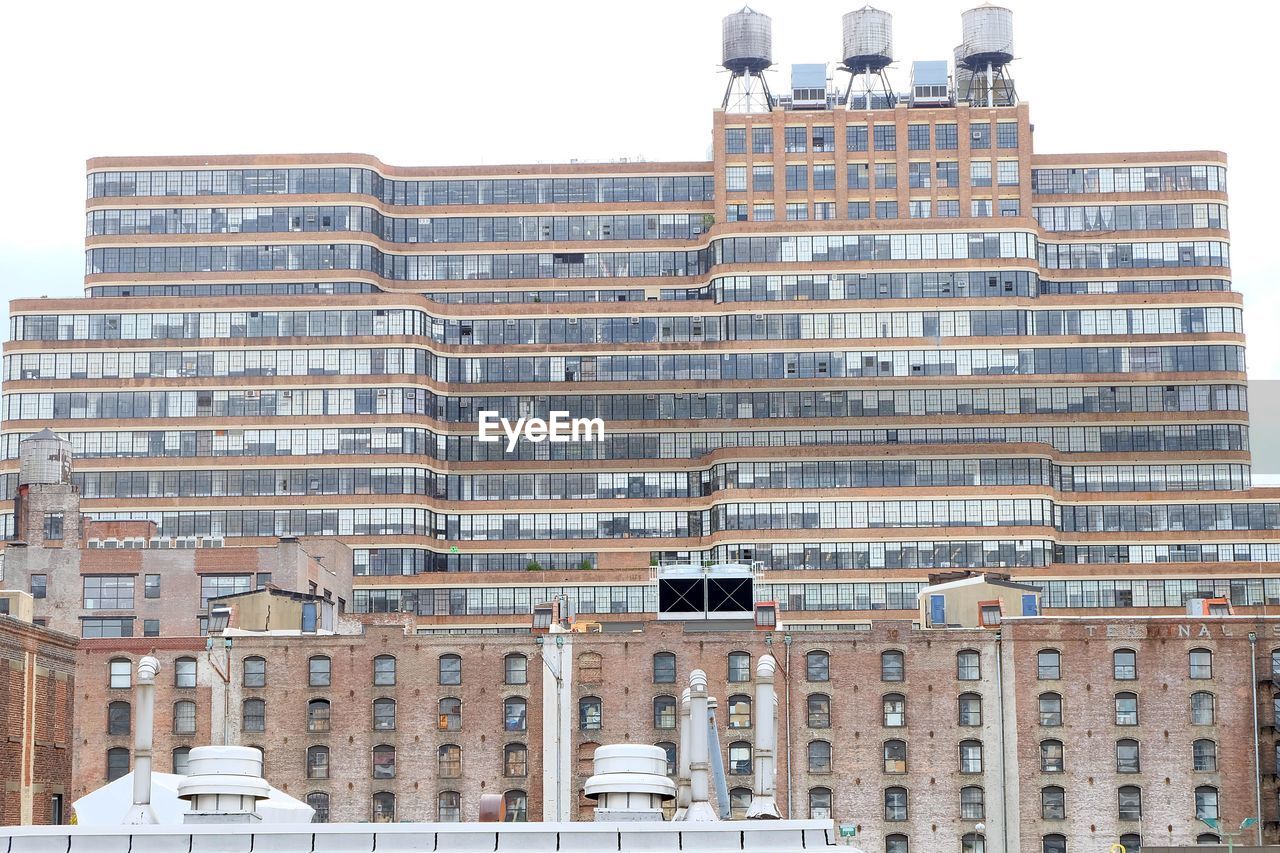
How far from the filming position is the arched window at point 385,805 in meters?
136

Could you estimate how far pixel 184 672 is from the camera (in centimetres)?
13538

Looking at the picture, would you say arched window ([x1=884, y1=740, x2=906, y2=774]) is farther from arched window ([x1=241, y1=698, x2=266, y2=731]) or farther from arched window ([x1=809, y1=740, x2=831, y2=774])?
arched window ([x1=241, y1=698, x2=266, y2=731])

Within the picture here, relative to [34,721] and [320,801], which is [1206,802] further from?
[34,721]

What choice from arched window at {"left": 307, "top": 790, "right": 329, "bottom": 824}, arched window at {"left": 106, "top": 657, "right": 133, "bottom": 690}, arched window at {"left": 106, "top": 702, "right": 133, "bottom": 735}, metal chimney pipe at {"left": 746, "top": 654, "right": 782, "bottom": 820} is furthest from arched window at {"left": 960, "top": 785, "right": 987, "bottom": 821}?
metal chimney pipe at {"left": 746, "top": 654, "right": 782, "bottom": 820}

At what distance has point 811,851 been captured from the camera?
60.8m

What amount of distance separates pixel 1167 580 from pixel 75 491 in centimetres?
8575

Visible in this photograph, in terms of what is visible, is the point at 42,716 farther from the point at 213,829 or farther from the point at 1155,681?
the point at 1155,681

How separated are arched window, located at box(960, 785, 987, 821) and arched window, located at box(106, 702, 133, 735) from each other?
48.2 meters

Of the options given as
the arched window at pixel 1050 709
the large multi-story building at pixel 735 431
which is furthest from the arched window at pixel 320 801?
the large multi-story building at pixel 735 431

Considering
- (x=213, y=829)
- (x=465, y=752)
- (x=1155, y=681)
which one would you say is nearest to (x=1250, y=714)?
(x=1155, y=681)

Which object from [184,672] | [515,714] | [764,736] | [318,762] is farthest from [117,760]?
[764,736]

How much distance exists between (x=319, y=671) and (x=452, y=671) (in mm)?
7730

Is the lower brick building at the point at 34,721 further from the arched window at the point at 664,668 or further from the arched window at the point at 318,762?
the arched window at the point at 664,668

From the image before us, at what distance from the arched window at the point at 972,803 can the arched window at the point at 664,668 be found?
18.1 metres
